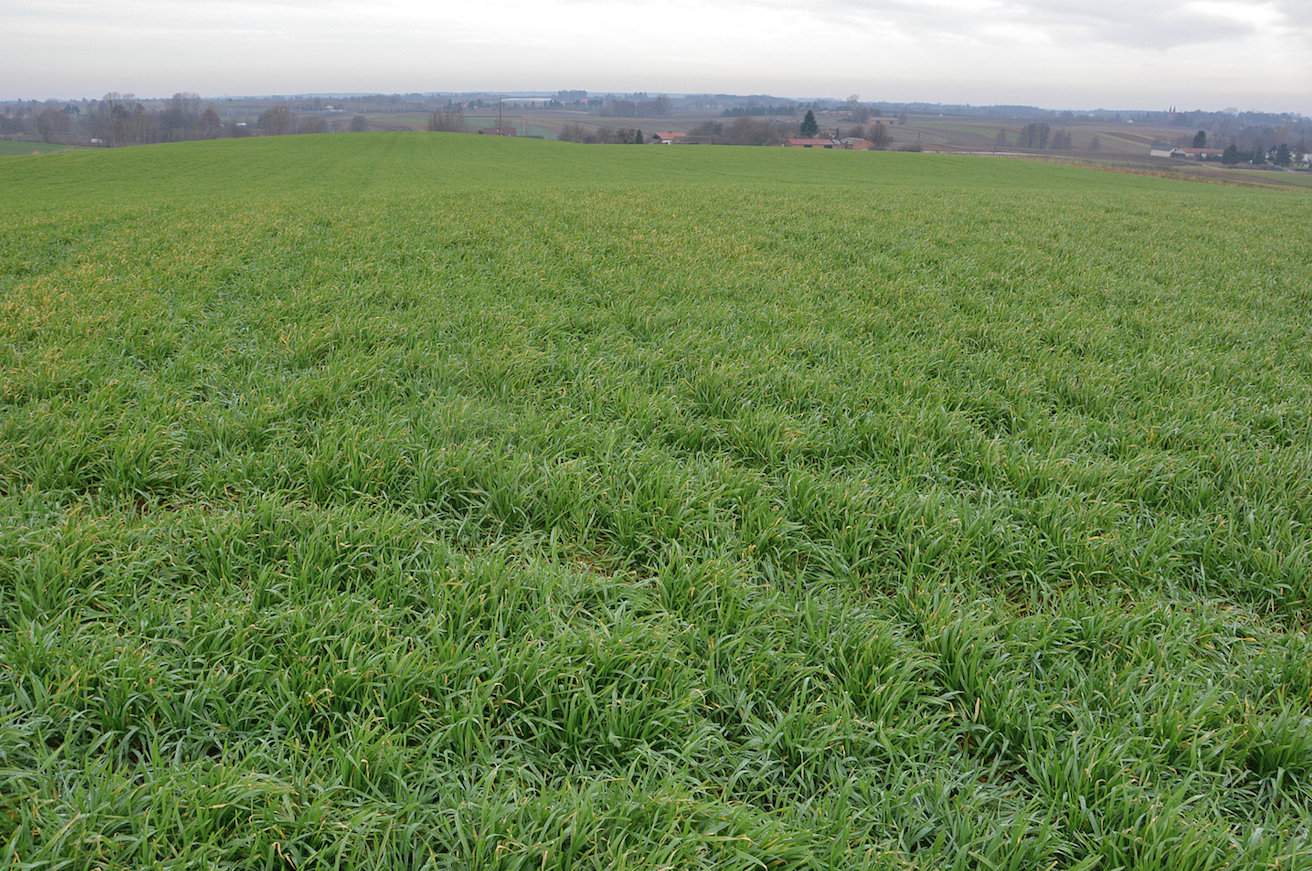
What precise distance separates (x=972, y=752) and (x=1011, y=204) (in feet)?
66.7

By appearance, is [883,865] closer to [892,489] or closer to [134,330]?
[892,489]

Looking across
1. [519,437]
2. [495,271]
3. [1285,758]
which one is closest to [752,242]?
[495,271]

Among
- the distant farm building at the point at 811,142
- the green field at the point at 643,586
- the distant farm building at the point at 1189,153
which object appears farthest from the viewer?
the distant farm building at the point at 1189,153

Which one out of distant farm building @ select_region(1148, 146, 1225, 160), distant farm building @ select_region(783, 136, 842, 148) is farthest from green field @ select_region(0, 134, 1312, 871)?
distant farm building @ select_region(1148, 146, 1225, 160)

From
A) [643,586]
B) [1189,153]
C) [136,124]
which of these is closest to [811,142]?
[1189,153]

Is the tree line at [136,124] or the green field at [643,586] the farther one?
the tree line at [136,124]

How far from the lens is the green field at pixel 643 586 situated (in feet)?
7.22

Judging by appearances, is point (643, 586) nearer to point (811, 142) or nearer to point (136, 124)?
point (811, 142)

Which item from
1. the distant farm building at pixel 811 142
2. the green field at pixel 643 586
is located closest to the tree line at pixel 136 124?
the distant farm building at pixel 811 142

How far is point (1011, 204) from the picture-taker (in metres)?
19.5

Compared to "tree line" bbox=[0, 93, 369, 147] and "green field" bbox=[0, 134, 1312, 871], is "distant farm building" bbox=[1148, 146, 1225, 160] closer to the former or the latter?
"green field" bbox=[0, 134, 1312, 871]

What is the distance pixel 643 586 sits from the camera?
3316 mm

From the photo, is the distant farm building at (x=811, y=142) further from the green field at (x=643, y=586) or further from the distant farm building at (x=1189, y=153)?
the green field at (x=643, y=586)

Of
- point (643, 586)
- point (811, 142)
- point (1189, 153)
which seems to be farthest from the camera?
point (1189, 153)
